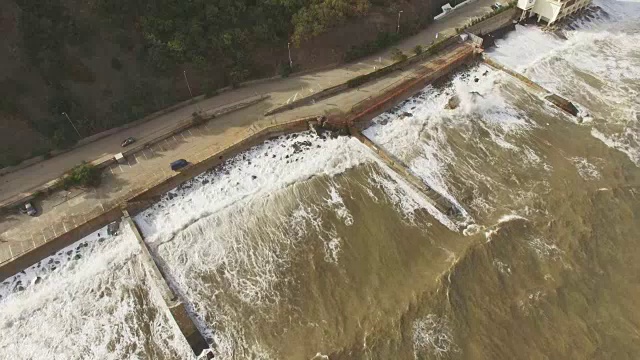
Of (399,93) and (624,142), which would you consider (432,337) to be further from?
(624,142)

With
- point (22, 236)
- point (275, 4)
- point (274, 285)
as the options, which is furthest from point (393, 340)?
point (275, 4)

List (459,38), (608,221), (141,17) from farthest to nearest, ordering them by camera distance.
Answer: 1. (459,38)
2. (141,17)
3. (608,221)

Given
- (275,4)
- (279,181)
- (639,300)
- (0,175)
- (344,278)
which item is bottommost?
(639,300)

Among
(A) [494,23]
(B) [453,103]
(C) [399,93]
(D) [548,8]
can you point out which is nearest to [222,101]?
(C) [399,93]

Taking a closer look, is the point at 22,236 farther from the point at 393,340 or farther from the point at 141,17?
the point at 393,340

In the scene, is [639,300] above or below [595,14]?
below

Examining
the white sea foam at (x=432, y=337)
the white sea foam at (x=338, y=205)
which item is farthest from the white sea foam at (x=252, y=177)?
the white sea foam at (x=432, y=337)
